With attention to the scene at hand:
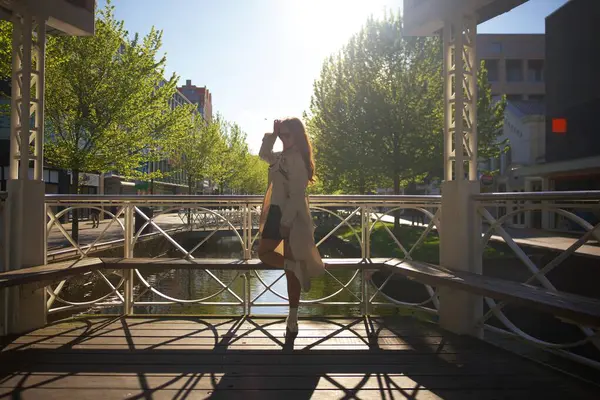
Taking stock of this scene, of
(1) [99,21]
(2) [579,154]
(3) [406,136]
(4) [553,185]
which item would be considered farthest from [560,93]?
(1) [99,21]

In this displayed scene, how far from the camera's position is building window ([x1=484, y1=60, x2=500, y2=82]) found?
45.8m

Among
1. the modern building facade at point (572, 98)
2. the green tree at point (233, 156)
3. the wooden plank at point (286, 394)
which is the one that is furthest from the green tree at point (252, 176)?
the wooden plank at point (286, 394)

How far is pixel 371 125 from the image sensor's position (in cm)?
1823

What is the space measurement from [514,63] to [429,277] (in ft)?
164

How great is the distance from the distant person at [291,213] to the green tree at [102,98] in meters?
11.9

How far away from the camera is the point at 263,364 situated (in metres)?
3.24

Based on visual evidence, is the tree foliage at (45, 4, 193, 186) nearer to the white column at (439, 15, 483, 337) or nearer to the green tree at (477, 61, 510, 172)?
the white column at (439, 15, 483, 337)

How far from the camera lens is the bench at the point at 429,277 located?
266 centimetres

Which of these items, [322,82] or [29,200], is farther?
[322,82]

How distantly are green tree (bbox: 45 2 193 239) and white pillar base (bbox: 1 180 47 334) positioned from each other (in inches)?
411

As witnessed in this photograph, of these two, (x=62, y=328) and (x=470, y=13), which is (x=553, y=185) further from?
(x=62, y=328)

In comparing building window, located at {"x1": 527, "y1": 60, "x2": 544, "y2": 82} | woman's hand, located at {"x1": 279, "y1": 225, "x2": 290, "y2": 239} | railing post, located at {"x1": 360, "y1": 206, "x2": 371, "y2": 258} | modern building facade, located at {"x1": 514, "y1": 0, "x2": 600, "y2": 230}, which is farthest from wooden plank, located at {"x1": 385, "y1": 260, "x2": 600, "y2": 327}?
building window, located at {"x1": 527, "y1": 60, "x2": 544, "y2": 82}

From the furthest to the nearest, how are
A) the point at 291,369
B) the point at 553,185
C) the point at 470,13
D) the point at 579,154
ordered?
the point at 553,185 < the point at 579,154 < the point at 470,13 < the point at 291,369

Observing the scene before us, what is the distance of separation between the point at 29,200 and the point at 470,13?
4454mm
